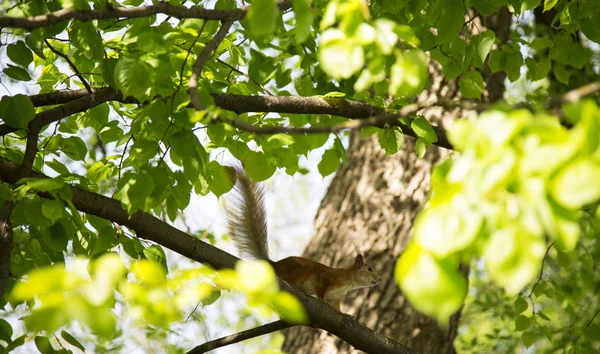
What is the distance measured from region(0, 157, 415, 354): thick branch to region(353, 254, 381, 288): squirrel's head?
3.75 feet

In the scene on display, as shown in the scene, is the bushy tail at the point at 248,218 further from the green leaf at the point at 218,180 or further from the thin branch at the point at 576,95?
the thin branch at the point at 576,95

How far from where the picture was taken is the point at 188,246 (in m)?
2.40

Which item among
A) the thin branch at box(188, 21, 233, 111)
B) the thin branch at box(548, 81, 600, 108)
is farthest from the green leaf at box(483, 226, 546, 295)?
the thin branch at box(188, 21, 233, 111)

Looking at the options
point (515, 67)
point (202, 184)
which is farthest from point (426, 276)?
point (515, 67)

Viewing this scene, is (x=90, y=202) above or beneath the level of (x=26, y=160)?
beneath

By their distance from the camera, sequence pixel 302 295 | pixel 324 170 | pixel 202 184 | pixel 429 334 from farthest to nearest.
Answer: pixel 429 334 < pixel 324 170 < pixel 202 184 < pixel 302 295

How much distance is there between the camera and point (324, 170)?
9.68 ft

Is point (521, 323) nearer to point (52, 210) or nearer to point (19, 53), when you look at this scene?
point (52, 210)

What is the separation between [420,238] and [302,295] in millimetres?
1607

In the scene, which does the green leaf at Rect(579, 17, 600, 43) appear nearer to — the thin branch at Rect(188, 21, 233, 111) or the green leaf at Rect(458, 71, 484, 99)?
the green leaf at Rect(458, 71, 484, 99)

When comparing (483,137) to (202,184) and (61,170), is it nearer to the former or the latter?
(202,184)

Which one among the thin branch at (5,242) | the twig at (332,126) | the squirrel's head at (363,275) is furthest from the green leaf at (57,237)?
the squirrel's head at (363,275)

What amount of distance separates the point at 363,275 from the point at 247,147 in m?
1.37

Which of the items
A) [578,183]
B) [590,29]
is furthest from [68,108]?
[590,29]
